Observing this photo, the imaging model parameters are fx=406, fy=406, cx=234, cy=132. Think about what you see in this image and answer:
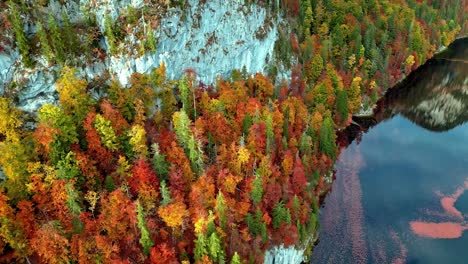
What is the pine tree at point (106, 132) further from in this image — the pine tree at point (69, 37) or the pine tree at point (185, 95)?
the pine tree at point (185, 95)

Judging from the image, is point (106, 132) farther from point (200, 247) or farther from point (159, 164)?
point (200, 247)

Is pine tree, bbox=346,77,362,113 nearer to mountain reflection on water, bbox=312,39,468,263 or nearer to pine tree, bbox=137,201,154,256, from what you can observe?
mountain reflection on water, bbox=312,39,468,263

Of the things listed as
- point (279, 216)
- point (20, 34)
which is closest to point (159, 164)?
point (279, 216)

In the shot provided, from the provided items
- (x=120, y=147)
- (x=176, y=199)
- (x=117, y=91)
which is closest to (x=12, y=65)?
(x=117, y=91)

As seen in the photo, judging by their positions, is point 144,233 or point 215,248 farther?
point 215,248

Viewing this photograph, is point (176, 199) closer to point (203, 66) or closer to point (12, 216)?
point (12, 216)

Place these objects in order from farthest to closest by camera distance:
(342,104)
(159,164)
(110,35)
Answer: (342,104) → (110,35) → (159,164)

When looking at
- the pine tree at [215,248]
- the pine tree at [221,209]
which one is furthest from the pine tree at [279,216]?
the pine tree at [215,248]

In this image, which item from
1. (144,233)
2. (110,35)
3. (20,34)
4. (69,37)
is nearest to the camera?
(144,233)

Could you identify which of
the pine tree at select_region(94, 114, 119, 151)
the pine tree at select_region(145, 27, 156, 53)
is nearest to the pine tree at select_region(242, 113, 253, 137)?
the pine tree at select_region(145, 27, 156, 53)
